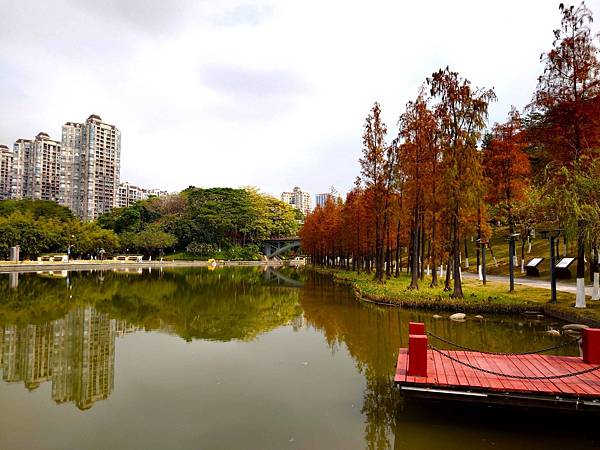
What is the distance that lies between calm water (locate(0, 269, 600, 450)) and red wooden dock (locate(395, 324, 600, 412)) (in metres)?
0.52

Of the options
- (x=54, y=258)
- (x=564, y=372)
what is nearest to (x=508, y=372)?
(x=564, y=372)

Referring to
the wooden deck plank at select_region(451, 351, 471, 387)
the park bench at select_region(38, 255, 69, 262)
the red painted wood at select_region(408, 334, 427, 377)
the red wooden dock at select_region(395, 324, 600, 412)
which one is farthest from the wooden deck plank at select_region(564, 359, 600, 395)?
the park bench at select_region(38, 255, 69, 262)

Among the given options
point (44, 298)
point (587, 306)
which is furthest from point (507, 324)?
point (44, 298)

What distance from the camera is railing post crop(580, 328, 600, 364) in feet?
28.7

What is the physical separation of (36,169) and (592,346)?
155 m

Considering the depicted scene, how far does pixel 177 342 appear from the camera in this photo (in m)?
13.8

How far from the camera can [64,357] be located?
1124cm

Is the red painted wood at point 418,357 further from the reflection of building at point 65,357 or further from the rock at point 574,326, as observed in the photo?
the rock at point 574,326

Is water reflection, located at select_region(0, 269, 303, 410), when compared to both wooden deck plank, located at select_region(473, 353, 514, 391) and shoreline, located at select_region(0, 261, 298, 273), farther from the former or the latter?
shoreline, located at select_region(0, 261, 298, 273)

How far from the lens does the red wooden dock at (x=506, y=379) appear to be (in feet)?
23.4

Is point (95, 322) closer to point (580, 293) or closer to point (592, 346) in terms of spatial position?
point (592, 346)

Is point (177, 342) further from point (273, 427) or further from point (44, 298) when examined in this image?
point (44, 298)

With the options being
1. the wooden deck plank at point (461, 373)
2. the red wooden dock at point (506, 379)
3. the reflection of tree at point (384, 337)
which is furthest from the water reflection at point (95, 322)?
the wooden deck plank at point (461, 373)

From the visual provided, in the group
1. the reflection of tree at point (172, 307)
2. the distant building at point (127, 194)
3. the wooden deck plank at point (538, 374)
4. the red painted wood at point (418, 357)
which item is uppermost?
the distant building at point (127, 194)
